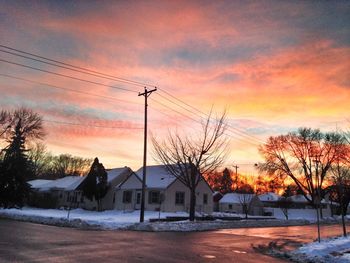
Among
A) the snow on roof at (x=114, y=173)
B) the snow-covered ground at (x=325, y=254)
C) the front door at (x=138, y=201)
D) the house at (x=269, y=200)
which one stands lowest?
the snow-covered ground at (x=325, y=254)

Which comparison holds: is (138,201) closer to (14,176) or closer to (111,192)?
(111,192)

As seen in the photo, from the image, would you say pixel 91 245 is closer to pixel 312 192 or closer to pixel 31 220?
pixel 31 220

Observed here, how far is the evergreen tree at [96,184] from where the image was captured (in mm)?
46562

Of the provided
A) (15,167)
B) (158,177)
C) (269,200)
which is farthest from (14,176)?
(269,200)

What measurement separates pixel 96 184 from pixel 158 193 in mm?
8582

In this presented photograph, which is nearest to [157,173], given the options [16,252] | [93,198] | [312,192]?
[93,198]

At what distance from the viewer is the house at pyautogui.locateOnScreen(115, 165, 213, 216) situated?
43.3m

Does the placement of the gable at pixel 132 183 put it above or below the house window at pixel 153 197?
above

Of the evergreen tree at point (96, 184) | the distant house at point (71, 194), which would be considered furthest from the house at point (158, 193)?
the distant house at point (71, 194)

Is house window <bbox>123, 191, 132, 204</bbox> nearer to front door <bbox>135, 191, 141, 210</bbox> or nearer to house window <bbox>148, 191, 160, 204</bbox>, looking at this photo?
front door <bbox>135, 191, 141, 210</bbox>

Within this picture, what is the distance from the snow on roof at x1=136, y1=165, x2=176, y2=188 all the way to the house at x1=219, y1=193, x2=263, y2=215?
73.8ft

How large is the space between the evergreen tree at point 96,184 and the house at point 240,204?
90.9ft

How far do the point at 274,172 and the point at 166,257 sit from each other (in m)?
49.4

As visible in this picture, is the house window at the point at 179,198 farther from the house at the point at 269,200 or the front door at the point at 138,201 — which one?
the house at the point at 269,200
